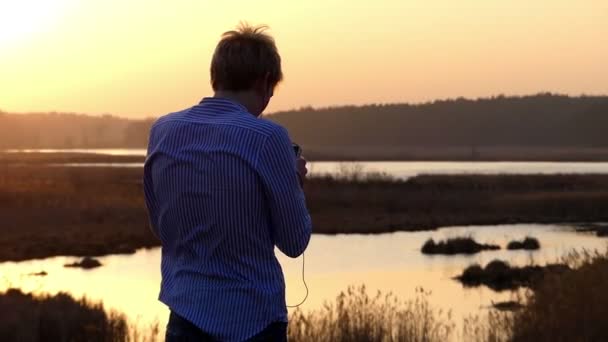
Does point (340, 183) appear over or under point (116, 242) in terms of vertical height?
over

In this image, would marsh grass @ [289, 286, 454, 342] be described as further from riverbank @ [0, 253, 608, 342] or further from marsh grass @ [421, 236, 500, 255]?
marsh grass @ [421, 236, 500, 255]

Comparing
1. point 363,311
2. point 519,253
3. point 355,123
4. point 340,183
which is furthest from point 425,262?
point 355,123

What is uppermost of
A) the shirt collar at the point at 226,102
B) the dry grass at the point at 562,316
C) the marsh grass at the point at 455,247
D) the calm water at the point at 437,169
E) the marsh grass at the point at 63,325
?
the calm water at the point at 437,169

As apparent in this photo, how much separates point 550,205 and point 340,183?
10.9 metres

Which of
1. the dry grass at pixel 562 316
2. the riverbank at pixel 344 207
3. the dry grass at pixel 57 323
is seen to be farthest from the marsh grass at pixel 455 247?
the dry grass at pixel 57 323

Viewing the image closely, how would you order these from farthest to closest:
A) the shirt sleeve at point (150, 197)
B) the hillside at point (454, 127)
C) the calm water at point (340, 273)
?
the hillside at point (454, 127) < the calm water at point (340, 273) < the shirt sleeve at point (150, 197)

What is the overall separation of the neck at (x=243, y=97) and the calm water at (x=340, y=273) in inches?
379

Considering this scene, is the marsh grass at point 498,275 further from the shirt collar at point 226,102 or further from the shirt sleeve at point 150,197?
the shirt collar at point 226,102

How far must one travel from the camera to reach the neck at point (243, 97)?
8.64 ft

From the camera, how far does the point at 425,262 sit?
71.5 feet

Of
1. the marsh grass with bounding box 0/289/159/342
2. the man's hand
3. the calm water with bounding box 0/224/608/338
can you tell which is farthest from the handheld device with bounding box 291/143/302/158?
the calm water with bounding box 0/224/608/338

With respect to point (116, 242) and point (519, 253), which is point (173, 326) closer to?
point (519, 253)

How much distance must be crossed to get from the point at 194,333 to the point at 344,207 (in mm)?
35058

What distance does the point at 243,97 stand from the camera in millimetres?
2633
